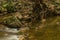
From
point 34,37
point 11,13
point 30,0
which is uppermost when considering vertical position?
point 30,0

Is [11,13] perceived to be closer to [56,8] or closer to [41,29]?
[41,29]

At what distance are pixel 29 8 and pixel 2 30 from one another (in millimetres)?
5463

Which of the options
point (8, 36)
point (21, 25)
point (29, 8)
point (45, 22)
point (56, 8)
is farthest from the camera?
point (56, 8)

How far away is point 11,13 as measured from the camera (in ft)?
60.5

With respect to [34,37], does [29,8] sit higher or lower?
higher

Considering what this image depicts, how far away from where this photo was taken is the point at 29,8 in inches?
784

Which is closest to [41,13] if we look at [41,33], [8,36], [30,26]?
[30,26]

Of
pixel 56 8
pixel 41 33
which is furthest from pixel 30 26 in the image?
pixel 56 8

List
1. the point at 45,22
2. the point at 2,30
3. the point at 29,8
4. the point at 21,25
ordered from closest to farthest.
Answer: the point at 2,30
the point at 21,25
the point at 45,22
the point at 29,8

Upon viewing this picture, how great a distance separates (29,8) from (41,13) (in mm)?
1718

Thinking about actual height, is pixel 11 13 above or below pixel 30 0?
below

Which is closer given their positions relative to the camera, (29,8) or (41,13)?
(41,13)

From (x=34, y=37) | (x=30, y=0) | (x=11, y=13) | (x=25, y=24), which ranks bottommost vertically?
(x=34, y=37)

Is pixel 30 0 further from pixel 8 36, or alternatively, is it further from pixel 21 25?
pixel 8 36
